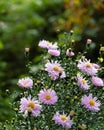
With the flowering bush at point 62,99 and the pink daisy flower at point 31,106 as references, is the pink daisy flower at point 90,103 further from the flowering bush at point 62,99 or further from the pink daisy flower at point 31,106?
the pink daisy flower at point 31,106

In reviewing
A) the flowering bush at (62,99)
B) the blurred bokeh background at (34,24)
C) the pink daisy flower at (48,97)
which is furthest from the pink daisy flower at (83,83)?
the blurred bokeh background at (34,24)

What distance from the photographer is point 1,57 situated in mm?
7293

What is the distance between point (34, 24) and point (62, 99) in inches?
216

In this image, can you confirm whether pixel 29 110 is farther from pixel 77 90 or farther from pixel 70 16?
pixel 70 16

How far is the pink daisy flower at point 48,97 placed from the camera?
2379 millimetres

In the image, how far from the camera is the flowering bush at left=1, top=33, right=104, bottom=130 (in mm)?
2391

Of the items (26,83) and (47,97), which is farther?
(26,83)

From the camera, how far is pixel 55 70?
2471 mm

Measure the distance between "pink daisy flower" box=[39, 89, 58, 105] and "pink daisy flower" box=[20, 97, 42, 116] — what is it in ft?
0.10

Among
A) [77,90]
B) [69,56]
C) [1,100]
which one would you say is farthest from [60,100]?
[1,100]

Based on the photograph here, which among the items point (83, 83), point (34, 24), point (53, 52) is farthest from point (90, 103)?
point (34, 24)

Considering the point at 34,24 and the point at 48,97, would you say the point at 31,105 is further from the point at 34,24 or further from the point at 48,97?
the point at 34,24

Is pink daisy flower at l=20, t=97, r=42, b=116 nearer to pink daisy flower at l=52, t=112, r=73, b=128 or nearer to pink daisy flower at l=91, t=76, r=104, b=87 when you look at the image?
pink daisy flower at l=52, t=112, r=73, b=128

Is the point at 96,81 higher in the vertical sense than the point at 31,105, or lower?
higher
